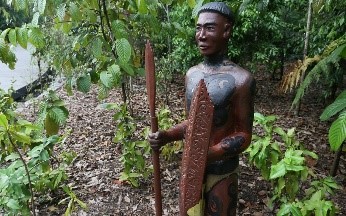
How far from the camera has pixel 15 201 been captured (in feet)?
7.07

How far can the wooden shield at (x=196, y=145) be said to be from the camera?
4.18ft

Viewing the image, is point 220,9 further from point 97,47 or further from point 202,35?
point 97,47

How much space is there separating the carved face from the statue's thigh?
2.09 ft

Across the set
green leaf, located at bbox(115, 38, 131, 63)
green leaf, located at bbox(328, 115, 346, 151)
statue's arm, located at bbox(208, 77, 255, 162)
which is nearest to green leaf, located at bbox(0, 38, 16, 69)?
green leaf, located at bbox(115, 38, 131, 63)

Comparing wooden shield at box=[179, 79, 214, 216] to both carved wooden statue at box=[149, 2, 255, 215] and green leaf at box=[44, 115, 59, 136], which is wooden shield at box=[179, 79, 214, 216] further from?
green leaf at box=[44, 115, 59, 136]

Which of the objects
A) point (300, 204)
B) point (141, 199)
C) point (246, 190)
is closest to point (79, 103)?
point (141, 199)

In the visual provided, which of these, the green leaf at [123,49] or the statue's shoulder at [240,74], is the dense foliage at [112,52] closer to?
the green leaf at [123,49]

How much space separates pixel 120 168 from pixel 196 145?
8.37 ft

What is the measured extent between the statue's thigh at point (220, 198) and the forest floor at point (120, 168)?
52.9 inches

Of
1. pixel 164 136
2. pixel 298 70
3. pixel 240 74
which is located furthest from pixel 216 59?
pixel 298 70

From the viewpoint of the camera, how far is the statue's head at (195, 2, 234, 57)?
159cm

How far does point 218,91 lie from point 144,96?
4.82 metres

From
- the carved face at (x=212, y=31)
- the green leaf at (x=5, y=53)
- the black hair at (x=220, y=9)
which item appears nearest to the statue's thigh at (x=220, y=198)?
the carved face at (x=212, y=31)

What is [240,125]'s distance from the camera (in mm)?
1642
